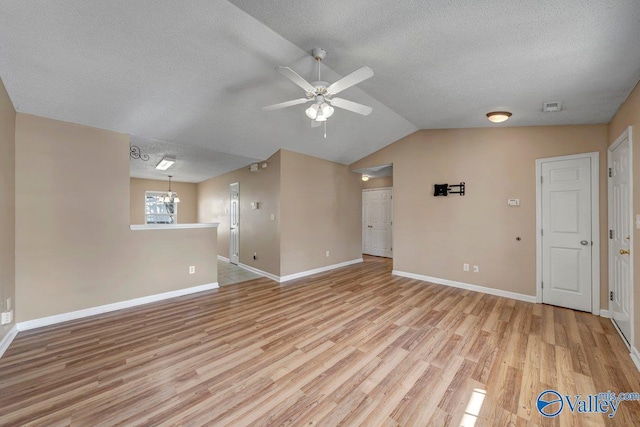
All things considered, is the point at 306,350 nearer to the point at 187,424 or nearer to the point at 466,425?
the point at 187,424

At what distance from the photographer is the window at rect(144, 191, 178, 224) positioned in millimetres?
8039

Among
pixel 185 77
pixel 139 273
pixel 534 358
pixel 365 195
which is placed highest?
pixel 185 77

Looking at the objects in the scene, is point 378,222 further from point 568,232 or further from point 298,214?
point 568,232

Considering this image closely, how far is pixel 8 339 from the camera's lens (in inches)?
101

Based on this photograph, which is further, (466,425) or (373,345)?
(373,345)

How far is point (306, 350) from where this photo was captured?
2438mm

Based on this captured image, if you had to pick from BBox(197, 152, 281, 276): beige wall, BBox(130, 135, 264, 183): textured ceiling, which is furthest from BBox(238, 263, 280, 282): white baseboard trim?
BBox(130, 135, 264, 183): textured ceiling

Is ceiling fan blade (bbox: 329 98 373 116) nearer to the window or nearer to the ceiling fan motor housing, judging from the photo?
the ceiling fan motor housing

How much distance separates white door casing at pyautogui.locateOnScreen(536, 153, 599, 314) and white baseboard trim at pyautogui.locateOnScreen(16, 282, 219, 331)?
5486mm

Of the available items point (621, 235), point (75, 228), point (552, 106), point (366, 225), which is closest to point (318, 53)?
point (552, 106)

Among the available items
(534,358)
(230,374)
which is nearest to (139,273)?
(230,374)

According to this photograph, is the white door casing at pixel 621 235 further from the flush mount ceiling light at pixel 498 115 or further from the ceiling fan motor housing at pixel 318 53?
the ceiling fan motor housing at pixel 318 53

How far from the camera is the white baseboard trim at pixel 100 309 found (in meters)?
2.92

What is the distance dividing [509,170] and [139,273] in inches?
234
